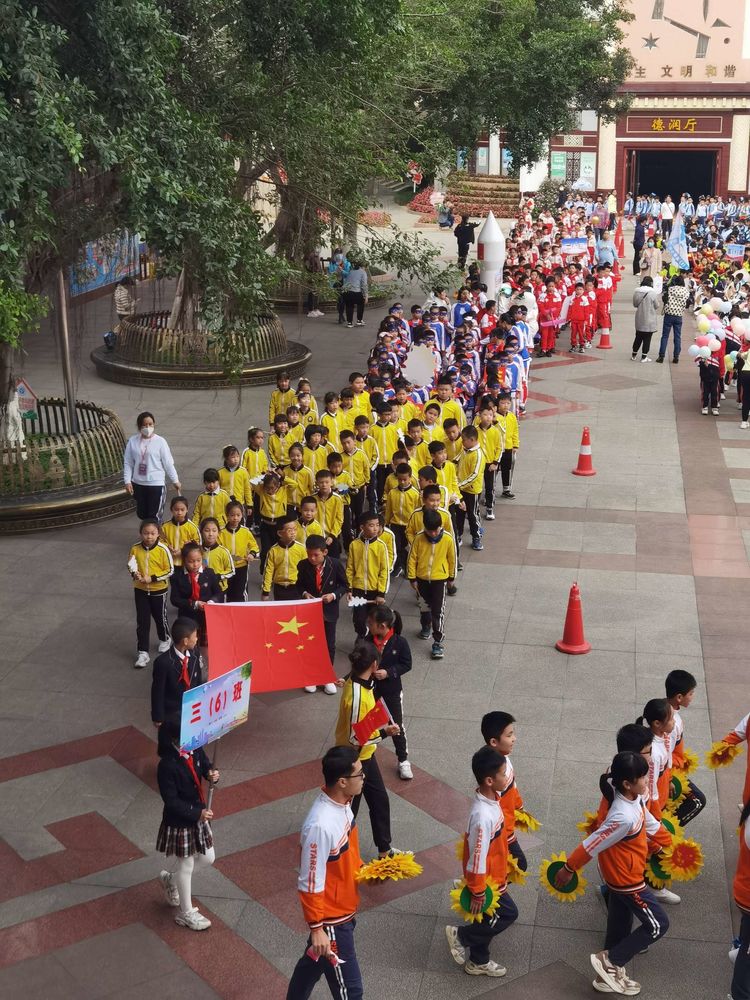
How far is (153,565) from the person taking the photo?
1041 centimetres

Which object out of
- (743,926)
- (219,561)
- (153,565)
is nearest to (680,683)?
(743,926)

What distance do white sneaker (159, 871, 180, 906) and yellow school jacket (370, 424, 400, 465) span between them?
7.03 m

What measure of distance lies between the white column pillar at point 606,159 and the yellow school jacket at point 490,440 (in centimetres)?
4385

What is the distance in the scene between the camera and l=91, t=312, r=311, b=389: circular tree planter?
21.7m

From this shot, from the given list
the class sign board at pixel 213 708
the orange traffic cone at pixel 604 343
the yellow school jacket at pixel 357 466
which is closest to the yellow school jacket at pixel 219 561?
the yellow school jacket at pixel 357 466

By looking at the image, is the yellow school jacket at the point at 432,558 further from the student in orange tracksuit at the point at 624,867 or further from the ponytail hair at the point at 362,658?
the student in orange tracksuit at the point at 624,867

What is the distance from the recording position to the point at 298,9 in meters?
11.6

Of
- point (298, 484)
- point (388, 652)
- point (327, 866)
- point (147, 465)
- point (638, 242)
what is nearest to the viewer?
point (327, 866)

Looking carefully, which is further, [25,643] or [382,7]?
[382,7]

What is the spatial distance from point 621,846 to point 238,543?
5.42m

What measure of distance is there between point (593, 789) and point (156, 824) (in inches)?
118

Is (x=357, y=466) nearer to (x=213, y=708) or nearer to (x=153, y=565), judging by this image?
(x=153, y=565)

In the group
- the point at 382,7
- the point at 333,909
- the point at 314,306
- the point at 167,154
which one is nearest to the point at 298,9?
A: the point at 382,7

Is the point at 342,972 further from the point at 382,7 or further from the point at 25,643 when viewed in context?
the point at 382,7
